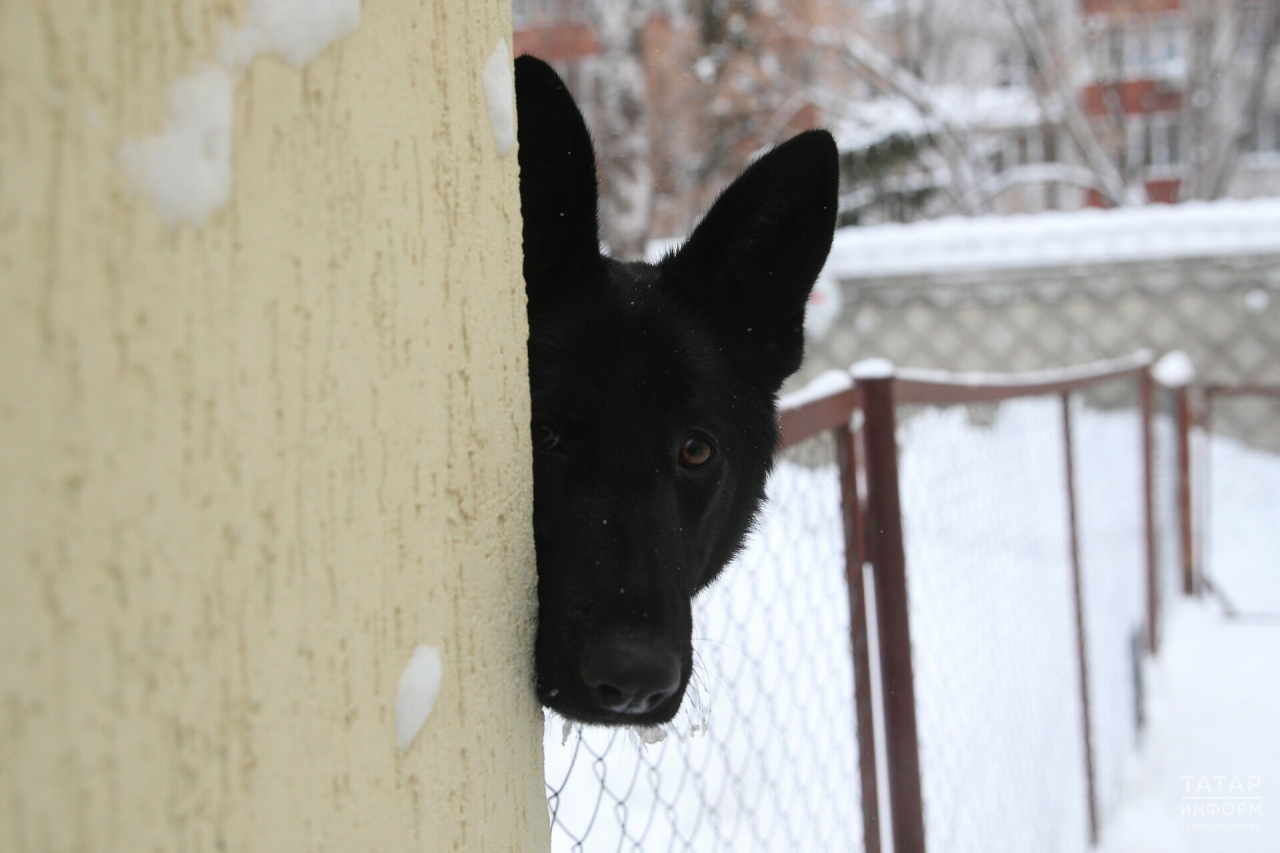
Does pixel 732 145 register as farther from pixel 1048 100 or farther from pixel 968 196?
pixel 1048 100

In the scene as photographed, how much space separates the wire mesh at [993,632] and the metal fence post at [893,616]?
367 mm

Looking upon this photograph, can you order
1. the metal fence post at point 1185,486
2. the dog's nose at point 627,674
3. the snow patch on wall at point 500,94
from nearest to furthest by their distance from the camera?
1. the snow patch on wall at point 500,94
2. the dog's nose at point 627,674
3. the metal fence post at point 1185,486

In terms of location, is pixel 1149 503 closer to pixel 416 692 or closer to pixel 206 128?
pixel 416 692

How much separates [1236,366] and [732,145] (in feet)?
24.4

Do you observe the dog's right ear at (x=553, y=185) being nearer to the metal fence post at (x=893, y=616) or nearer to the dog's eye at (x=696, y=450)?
the dog's eye at (x=696, y=450)

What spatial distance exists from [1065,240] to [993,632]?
7.25 metres

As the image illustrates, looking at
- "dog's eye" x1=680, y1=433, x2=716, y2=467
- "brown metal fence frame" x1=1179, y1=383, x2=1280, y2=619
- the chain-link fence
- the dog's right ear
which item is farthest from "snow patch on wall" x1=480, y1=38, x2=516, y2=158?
the chain-link fence

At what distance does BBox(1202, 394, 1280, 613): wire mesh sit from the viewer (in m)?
7.43

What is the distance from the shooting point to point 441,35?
2.62ft

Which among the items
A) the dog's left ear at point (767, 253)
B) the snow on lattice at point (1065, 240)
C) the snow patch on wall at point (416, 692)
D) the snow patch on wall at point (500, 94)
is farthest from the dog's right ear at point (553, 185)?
the snow on lattice at point (1065, 240)

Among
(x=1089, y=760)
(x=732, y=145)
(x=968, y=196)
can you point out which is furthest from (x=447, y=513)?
(x=968, y=196)

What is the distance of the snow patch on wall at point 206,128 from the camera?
1.75 ft

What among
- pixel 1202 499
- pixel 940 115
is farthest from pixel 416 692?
pixel 940 115

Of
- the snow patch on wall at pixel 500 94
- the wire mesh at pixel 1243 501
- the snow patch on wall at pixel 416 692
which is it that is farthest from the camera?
the wire mesh at pixel 1243 501
